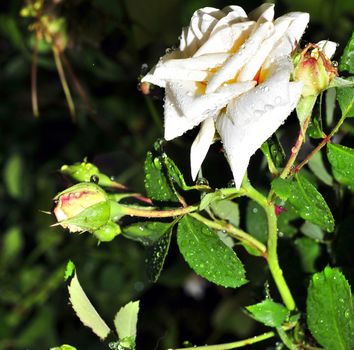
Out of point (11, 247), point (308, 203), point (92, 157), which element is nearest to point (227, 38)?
point (308, 203)

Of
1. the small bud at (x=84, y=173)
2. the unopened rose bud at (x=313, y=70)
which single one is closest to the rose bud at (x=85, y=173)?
the small bud at (x=84, y=173)

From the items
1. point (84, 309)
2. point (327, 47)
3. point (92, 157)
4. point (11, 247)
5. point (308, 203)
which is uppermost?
point (327, 47)

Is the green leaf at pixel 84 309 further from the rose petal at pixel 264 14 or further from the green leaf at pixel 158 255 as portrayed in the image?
the rose petal at pixel 264 14

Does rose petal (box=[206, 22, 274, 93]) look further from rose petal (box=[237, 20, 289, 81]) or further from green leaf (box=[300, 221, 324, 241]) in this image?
green leaf (box=[300, 221, 324, 241])

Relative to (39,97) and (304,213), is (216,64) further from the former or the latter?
(39,97)

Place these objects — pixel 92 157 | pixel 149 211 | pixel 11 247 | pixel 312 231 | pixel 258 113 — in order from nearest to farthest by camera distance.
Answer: pixel 258 113 < pixel 149 211 < pixel 312 231 < pixel 92 157 < pixel 11 247

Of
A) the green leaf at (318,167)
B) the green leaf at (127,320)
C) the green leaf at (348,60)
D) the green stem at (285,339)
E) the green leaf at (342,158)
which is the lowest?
the green stem at (285,339)

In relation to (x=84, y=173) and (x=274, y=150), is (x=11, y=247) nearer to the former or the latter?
(x=84, y=173)
